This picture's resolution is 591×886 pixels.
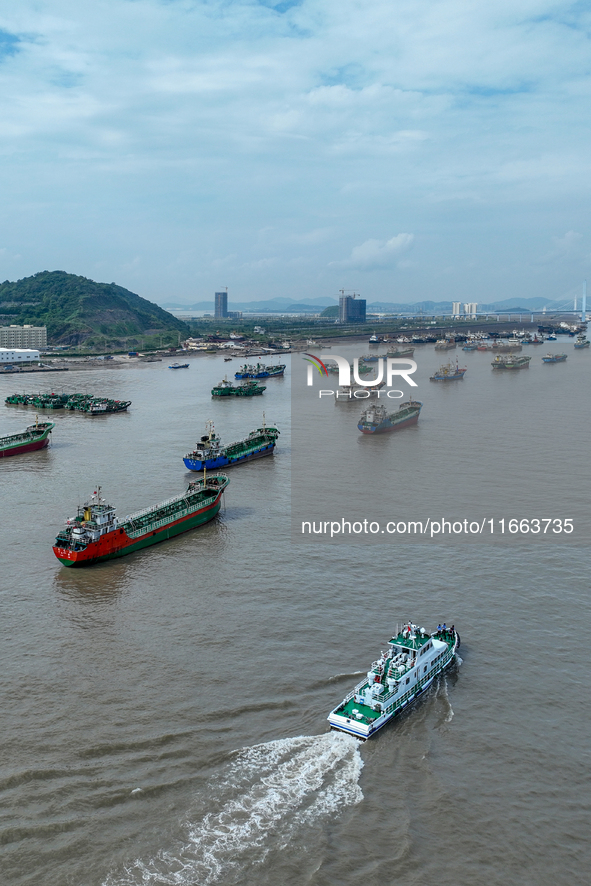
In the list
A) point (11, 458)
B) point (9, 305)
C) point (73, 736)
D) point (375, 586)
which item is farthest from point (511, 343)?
point (73, 736)

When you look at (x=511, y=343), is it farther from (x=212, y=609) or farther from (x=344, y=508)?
→ (x=212, y=609)

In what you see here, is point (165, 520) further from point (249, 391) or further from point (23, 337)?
point (23, 337)

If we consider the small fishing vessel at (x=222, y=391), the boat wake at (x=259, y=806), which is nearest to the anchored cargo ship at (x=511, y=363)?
the small fishing vessel at (x=222, y=391)

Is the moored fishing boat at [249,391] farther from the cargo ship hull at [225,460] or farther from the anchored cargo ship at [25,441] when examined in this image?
the cargo ship hull at [225,460]

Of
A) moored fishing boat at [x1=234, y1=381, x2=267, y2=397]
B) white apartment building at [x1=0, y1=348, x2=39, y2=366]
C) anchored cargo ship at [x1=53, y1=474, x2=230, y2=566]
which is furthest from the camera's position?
white apartment building at [x1=0, y1=348, x2=39, y2=366]

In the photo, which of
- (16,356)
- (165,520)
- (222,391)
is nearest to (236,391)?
(222,391)

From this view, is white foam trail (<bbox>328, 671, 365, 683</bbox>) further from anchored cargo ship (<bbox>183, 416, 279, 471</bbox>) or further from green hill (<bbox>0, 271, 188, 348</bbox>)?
green hill (<bbox>0, 271, 188, 348</bbox>)

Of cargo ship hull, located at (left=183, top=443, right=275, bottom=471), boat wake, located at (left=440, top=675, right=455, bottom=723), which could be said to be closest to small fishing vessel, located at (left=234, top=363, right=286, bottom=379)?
cargo ship hull, located at (left=183, top=443, right=275, bottom=471)
